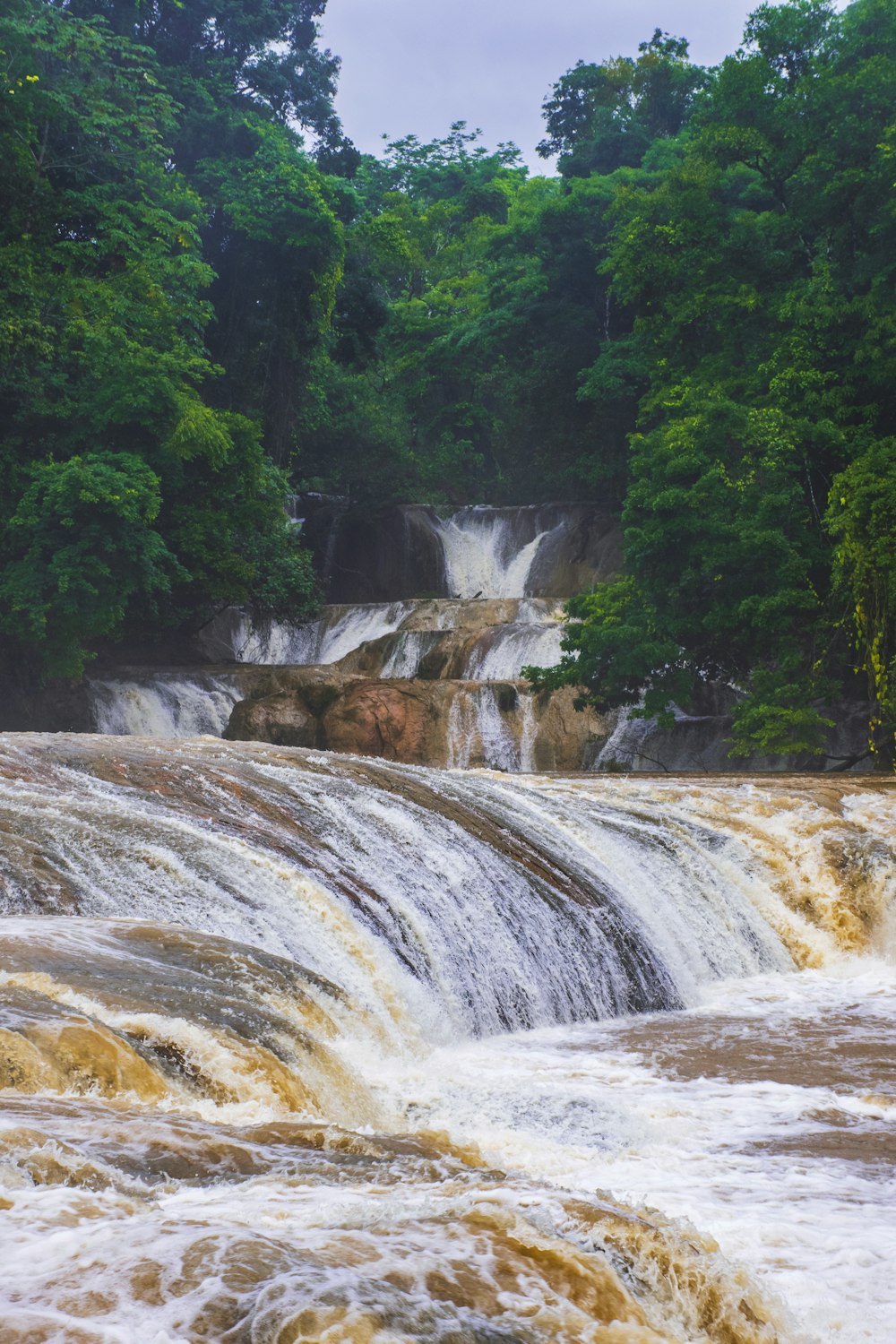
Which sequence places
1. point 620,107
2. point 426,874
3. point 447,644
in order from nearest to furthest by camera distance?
point 426,874
point 447,644
point 620,107

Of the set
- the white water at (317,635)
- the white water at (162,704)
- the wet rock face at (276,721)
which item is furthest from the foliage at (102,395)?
the wet rock face at (276,721)

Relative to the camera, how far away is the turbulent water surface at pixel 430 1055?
245cm

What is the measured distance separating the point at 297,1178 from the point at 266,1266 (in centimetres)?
76

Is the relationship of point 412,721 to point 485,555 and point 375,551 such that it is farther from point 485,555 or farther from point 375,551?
point 375,551

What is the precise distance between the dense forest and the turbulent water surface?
21.3 feet

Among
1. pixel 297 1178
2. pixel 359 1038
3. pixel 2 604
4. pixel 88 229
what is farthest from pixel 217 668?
pixel 297 1178

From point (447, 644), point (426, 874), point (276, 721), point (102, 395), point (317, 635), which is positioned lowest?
point (426, 874)

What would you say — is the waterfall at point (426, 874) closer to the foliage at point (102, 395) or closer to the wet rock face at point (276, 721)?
the wet rock face at point (276, 721)

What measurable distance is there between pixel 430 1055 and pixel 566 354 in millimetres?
23177

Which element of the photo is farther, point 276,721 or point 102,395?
point 102,395

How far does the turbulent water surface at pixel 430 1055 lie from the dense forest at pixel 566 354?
650cm

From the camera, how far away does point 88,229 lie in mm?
21297

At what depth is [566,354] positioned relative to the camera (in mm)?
27234

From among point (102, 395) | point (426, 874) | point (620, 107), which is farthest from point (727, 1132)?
point (620, 107)
